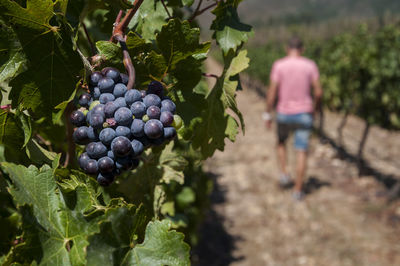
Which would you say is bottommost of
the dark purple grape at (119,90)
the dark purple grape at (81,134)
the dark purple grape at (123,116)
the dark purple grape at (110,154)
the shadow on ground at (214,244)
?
the shadow on ground at (214,244)

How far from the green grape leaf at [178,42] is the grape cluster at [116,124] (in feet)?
0.45

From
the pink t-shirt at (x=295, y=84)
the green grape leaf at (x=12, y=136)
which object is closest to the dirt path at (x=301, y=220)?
the pink t-shirt at (x=295, y=84)

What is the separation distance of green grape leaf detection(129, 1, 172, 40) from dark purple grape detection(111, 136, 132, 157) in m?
0.54

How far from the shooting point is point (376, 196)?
6.52 metres

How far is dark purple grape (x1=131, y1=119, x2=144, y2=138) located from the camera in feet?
3.36

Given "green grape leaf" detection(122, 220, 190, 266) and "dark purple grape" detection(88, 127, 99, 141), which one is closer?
"green grape leaf" detection(122, 220, 190, 266)

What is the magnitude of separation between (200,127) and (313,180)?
630 centimetres

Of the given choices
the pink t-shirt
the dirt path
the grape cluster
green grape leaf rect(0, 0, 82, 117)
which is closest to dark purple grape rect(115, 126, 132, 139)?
the grape cluster

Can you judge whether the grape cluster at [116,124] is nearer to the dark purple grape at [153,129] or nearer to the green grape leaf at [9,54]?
the dark purple grape at [153,129]

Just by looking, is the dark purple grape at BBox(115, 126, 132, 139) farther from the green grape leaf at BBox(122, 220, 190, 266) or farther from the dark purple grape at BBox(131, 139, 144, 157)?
the green grape leaf at BBox(122, 220, 190, 266)

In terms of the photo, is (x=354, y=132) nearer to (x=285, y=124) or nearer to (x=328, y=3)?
(x=285, y=124)

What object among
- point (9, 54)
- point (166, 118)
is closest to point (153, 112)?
point (166, 118)

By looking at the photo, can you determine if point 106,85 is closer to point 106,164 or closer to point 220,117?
point 106,164

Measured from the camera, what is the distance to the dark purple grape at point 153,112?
40.6 inches
